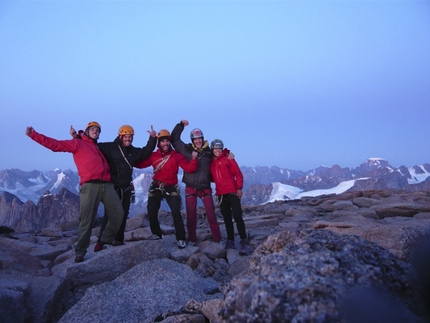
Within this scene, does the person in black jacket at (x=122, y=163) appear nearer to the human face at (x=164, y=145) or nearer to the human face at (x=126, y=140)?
the human face at (x=126, y=140)

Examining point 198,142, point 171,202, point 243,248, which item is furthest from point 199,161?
point 243,248

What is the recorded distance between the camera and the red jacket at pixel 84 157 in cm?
854

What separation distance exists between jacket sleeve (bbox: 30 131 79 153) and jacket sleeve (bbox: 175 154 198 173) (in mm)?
3015

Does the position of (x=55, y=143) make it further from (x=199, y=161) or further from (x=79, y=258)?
(x=199, y=161)

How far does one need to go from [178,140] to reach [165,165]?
3.04ft

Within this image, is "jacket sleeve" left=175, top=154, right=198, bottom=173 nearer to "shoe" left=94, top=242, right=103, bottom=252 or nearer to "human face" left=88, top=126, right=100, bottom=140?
"human face" left=88, top=126, right=100, bottom=140

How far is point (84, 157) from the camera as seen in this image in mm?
8750

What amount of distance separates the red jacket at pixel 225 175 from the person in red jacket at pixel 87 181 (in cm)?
305

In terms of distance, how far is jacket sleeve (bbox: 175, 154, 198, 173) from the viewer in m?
10.5

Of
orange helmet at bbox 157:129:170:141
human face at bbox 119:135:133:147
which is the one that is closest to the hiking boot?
human face at bbox 119:135:133:147

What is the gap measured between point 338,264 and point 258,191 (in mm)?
121672

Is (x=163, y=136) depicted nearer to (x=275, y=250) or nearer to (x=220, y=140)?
(x=220, y=140)

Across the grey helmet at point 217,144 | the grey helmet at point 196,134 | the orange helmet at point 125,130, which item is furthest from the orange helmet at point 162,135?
the grey helmet at point 217,144

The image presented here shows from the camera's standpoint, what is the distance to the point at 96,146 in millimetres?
9195
